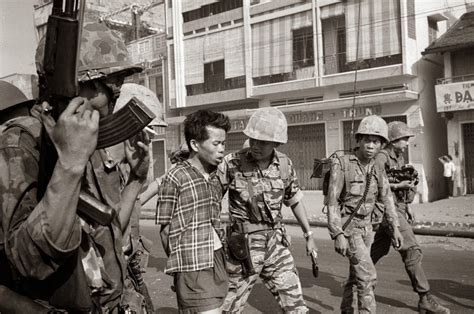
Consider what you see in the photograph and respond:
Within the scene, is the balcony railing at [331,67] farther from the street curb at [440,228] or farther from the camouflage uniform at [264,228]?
the camouflage uniform at [264,228]

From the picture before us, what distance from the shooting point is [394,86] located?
18.8m

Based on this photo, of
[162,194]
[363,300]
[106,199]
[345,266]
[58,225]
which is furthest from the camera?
[345,266]

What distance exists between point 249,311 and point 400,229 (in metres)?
1.80

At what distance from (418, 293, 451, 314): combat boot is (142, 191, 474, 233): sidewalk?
5832mm

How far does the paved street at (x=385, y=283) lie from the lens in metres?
5.22

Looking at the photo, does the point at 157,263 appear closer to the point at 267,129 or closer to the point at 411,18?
the point at 267,129

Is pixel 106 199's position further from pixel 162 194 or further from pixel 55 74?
pixel 162 194

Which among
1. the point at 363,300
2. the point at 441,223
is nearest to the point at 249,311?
the point at 363,300

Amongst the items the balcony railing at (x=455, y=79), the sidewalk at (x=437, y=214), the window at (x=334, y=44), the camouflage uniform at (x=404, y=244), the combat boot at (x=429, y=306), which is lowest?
the sidewalk at (x=437, y=214)

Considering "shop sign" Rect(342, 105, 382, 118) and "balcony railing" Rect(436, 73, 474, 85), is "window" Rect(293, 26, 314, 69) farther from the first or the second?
"balcony railing" Rect(436, 73, 474, 85)

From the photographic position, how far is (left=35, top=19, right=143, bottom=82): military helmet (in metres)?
1.78

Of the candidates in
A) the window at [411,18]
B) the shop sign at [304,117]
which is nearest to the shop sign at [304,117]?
the shop sign at [304,117]

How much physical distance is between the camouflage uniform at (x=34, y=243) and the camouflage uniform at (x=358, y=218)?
3.08 meters

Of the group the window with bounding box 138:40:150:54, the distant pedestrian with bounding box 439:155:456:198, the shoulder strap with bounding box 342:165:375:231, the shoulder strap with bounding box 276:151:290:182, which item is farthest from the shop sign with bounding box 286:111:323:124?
the shoulder strap with bounding box 276:151:290:182
